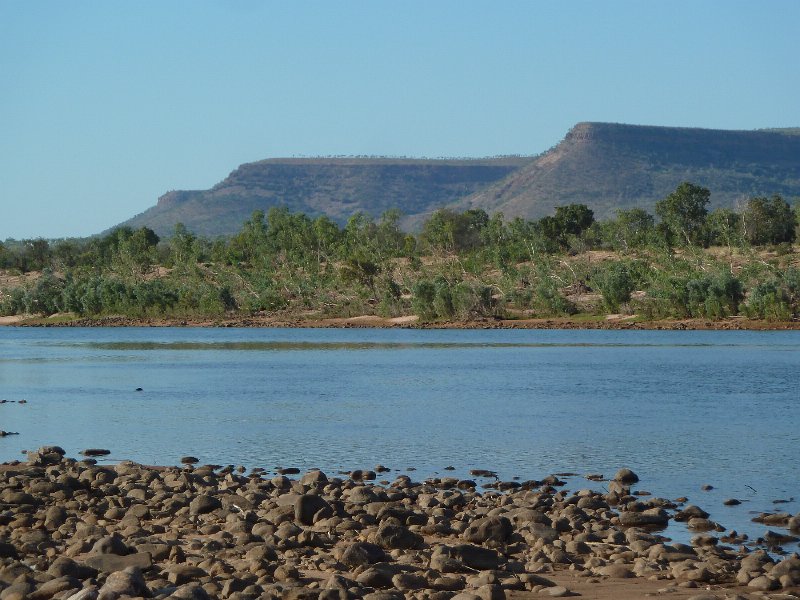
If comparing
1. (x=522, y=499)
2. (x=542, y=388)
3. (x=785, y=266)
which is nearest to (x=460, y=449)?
(x=522, y=499)

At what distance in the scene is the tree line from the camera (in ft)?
287

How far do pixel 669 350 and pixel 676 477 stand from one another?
137 feet

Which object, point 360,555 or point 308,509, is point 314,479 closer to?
point 308,509

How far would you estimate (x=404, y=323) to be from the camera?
98.6 metres

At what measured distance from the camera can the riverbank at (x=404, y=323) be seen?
80.6 meters

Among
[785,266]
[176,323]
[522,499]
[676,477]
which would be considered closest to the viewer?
[522,499]

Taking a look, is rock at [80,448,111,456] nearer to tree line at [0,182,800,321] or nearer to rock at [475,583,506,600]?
rock at [475,583,506,600]

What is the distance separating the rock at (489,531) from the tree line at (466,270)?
67063mm

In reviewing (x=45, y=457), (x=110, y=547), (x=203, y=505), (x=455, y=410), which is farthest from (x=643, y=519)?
(x=455, y=410)

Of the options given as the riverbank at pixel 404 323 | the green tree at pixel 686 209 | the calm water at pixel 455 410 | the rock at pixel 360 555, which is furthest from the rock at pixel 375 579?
the green tree at pixel 686 209

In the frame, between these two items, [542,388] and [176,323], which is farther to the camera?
[176,323]

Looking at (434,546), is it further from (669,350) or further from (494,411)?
(669,350)

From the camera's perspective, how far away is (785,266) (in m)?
87.9

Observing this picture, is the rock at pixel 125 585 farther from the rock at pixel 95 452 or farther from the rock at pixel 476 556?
the rock at pixel 95 452
